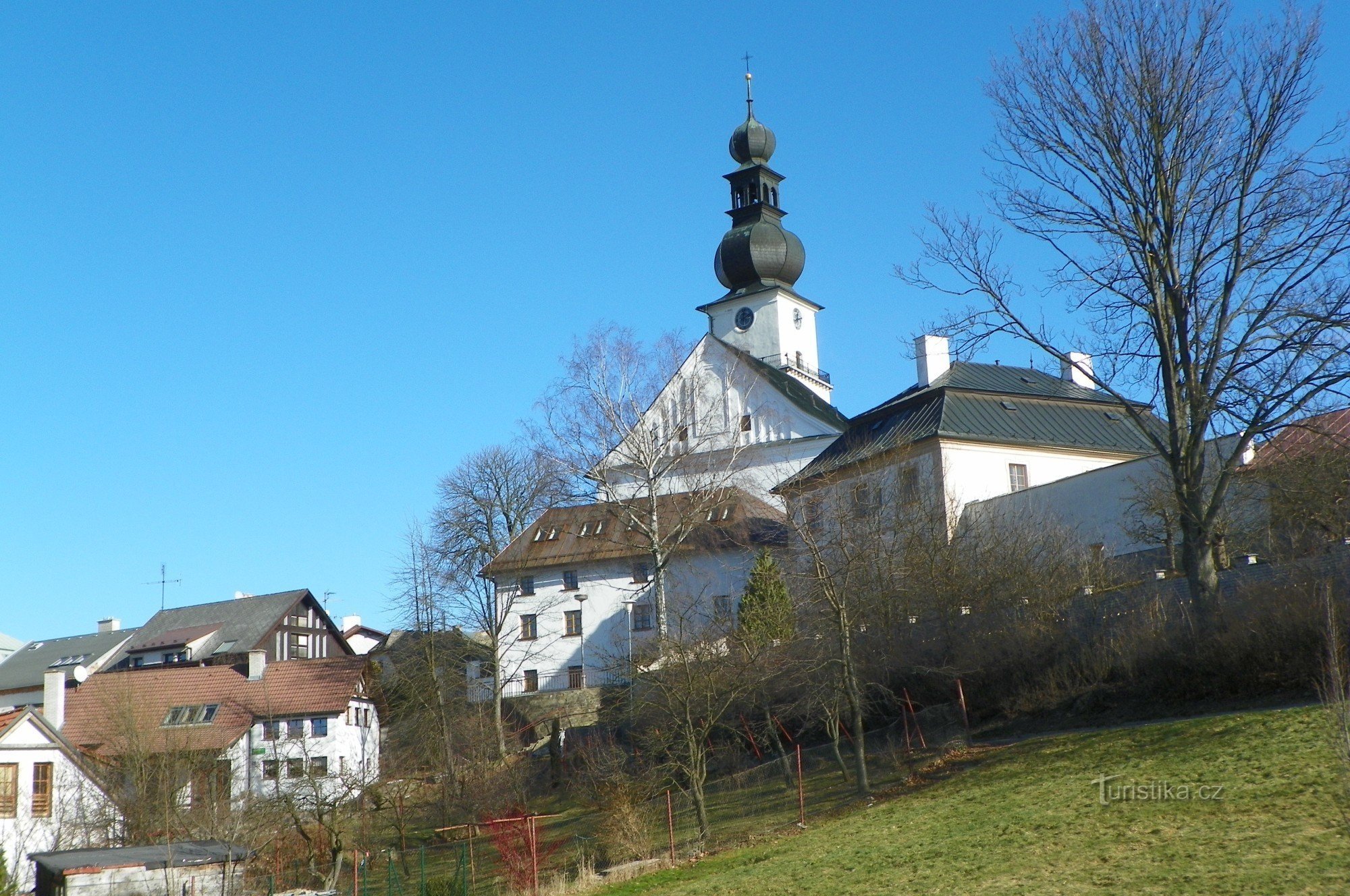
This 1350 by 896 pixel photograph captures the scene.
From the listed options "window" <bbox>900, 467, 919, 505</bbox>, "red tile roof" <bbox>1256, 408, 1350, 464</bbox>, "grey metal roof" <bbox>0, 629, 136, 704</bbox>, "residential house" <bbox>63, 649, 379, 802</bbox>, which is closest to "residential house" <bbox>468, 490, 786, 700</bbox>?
"residential house" <bbox>63, 649, 379, 802</bbox>

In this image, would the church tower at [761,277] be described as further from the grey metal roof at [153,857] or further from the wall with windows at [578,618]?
the grey metal roof at [153,857]

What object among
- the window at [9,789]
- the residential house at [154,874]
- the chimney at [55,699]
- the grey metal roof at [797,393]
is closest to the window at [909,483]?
the grey metal roof at [797,393]

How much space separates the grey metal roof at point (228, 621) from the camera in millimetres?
57375

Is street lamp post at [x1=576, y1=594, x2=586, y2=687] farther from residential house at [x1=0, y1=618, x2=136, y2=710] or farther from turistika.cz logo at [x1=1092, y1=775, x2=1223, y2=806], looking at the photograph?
turistika.cz logo at [x1=1092, y1=775, x2=1223, y2=806]

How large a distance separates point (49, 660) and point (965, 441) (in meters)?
47.7

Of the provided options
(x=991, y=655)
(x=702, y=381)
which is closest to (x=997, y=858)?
(x=991, y=655)

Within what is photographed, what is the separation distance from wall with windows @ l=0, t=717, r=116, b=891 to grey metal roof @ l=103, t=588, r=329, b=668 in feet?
62.6

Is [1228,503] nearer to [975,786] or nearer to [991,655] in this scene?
[991,655]

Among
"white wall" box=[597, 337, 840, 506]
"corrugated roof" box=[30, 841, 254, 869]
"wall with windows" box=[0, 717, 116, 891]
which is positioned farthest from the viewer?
"white wall" box=[597, 337, 840, 506]

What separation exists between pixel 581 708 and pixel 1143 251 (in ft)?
87.4

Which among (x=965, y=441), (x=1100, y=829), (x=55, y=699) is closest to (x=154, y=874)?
(x=1100, y=829)

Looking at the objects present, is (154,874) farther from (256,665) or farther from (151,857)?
(256,665)

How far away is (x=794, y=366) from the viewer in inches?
2544

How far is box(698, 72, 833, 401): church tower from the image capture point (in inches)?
2559
